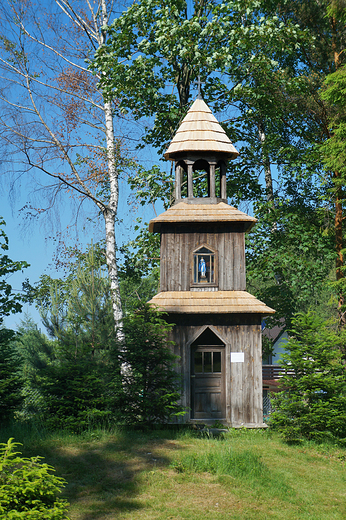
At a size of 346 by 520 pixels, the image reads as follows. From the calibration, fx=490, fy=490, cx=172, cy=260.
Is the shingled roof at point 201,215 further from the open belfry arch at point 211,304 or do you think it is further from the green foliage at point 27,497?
the green foliage at point 27,497

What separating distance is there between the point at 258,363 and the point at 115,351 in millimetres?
4401

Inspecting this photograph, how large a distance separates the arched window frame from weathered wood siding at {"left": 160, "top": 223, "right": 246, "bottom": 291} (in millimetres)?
67

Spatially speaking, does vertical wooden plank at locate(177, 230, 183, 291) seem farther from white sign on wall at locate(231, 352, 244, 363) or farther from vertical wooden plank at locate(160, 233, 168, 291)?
white sign on wall at locate(231, 352, 244, 363)

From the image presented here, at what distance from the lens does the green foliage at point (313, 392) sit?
1145cm

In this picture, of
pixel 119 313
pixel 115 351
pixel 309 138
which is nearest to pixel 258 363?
pixel 115 351

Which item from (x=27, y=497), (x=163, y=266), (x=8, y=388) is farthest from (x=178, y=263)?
(x=27, y=497)

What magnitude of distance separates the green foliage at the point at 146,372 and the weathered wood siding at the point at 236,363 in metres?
1.91

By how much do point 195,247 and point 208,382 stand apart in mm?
3921

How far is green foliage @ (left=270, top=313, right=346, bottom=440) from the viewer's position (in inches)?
451

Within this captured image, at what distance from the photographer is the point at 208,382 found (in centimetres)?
1386

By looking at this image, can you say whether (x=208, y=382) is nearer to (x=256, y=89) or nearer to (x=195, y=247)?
(x=195, y=247)

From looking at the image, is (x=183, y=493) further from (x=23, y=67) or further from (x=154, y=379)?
(x=23, y=67)

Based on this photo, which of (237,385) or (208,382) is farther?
(208,382)

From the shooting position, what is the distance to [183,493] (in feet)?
25.3
